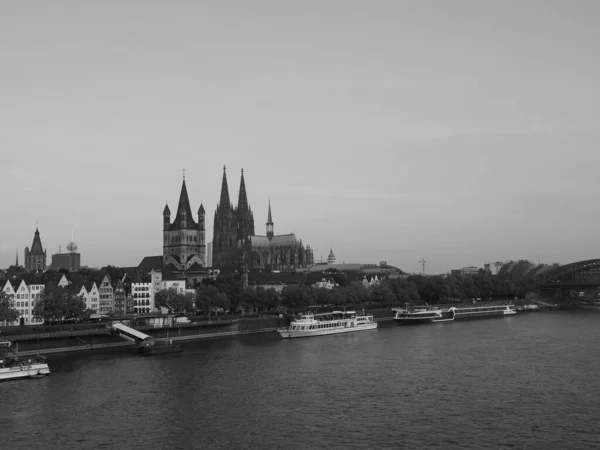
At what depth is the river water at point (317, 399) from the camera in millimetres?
38688

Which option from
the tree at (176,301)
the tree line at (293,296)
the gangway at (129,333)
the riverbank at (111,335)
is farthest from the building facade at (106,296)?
the gangway at (129,333)

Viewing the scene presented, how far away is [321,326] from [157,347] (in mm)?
31839

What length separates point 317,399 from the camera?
48.9m

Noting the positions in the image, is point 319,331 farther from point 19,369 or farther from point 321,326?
point 19,369

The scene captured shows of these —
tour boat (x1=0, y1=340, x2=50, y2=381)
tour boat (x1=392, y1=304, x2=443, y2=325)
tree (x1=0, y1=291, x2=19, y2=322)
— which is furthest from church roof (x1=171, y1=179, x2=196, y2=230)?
tour boat (x1=0, y1=340, x2=50, y2=381)

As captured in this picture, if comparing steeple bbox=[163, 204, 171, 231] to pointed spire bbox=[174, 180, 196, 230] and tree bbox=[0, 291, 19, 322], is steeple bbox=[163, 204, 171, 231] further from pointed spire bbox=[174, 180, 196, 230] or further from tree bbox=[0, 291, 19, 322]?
tree bbox=[0, 291, 19, 322]

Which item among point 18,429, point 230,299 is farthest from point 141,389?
point 230,299

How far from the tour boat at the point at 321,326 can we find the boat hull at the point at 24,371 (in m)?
40.5

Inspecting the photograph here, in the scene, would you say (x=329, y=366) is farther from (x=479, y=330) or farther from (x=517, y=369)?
(x=479, y=330)

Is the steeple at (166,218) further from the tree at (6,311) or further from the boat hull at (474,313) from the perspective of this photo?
the tree at (6,311)

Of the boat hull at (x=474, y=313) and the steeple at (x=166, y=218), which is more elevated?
the steeple at (x=166, y=218)

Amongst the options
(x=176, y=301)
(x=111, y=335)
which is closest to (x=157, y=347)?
(x=111, y=335)

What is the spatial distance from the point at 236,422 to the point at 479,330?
222 feet

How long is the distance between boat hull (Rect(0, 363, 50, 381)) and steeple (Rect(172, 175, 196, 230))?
408 feet
